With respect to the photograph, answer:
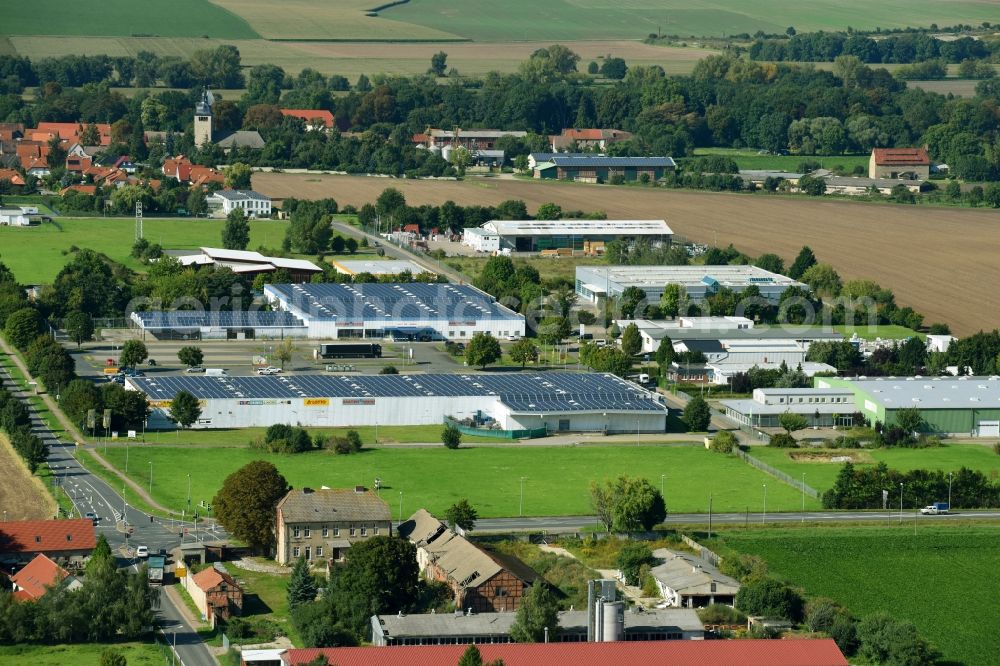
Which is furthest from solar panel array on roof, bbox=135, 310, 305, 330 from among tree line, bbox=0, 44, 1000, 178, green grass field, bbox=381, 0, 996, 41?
green grass field, bbox=381, 0, 996, 41

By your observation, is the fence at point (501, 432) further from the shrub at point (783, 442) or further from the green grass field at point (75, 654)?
the green grass field at point (75, 654)

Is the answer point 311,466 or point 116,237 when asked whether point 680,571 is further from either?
point 116,237

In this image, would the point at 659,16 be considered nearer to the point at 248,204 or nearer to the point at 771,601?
the point at 248,204

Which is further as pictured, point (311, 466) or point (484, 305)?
point (484, 305)

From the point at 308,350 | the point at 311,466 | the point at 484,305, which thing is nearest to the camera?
the point at 311,466

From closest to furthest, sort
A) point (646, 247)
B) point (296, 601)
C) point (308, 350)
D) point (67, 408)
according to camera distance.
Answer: point (296, 601) → point (67, 408) → point (308, 350) → point (646, 247)

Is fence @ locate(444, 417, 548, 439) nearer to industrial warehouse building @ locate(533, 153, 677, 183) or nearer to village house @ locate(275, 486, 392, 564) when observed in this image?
village house @ locate(275, 486, 392, 564)

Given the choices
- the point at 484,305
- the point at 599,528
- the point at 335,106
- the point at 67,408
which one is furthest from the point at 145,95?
the point at 599,528

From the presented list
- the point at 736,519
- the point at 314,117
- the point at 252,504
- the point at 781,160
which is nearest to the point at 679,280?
the point at 736,519
